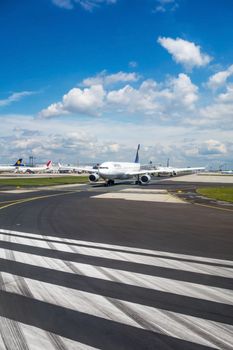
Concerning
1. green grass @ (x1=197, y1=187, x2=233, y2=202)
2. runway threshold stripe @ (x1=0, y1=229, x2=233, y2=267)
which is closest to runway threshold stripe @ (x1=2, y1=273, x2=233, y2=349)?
runway threshold stripe @ (x1=0, y1=229, x2=233, y2=267)

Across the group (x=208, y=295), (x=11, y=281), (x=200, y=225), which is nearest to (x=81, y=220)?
(x=200, y=225)

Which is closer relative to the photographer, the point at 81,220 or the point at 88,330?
the point at 88,330

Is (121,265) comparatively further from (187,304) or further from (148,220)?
(148,220)

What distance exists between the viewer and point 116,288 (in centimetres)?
616

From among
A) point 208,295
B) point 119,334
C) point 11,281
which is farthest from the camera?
point 11,281

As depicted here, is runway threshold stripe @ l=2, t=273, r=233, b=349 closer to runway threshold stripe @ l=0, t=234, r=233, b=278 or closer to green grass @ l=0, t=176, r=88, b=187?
runway threshold stripe @ l=0, t=234, r=233, b=278

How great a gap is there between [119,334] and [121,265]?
3.31 meters

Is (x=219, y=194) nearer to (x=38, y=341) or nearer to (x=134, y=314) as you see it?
(x=134, y=314)

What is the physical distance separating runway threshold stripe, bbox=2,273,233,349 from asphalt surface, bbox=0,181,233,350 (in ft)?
0.05

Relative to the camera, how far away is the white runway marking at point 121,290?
441cm

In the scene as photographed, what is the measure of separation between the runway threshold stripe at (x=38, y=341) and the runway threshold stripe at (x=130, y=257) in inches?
154

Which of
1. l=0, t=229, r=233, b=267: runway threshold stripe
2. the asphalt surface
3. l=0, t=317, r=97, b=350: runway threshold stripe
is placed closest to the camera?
l=0, t=317, r=97, b=350: runway threshold stripe

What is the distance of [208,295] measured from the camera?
585 centimetres

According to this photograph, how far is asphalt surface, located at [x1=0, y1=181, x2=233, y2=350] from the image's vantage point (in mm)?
4395
